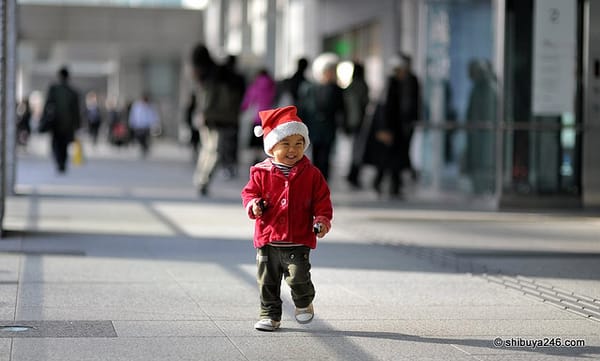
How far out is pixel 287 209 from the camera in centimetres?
711

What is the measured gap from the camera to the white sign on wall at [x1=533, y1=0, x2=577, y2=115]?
15.7 metres

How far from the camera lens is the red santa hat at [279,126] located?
7.09 metres

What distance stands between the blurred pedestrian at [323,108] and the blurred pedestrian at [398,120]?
641mm

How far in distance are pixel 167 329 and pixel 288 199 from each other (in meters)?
0.95

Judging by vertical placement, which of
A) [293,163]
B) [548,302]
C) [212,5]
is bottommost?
[548,302]

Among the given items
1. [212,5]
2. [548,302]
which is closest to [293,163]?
[548,302]

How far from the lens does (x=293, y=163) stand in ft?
23.6

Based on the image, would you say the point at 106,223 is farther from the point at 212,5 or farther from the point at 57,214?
the point at 212,5

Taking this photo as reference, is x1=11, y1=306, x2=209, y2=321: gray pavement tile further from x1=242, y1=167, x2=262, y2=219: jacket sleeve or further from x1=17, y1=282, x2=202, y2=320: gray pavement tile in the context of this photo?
x1=242, y1=167, x2=262, y2=219: jacket sleeve

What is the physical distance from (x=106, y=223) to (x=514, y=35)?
5825 millimetres

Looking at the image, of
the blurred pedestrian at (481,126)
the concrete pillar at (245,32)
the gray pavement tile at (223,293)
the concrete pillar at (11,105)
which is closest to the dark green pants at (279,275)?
the gray pavement tile at (223,293)

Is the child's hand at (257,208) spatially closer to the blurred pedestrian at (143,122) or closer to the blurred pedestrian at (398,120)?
the blurred pedestrian at (398,120)

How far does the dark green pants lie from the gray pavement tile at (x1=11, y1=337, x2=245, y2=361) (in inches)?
17.9

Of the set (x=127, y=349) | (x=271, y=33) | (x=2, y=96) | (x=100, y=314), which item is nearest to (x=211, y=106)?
(x=2, y=96)
